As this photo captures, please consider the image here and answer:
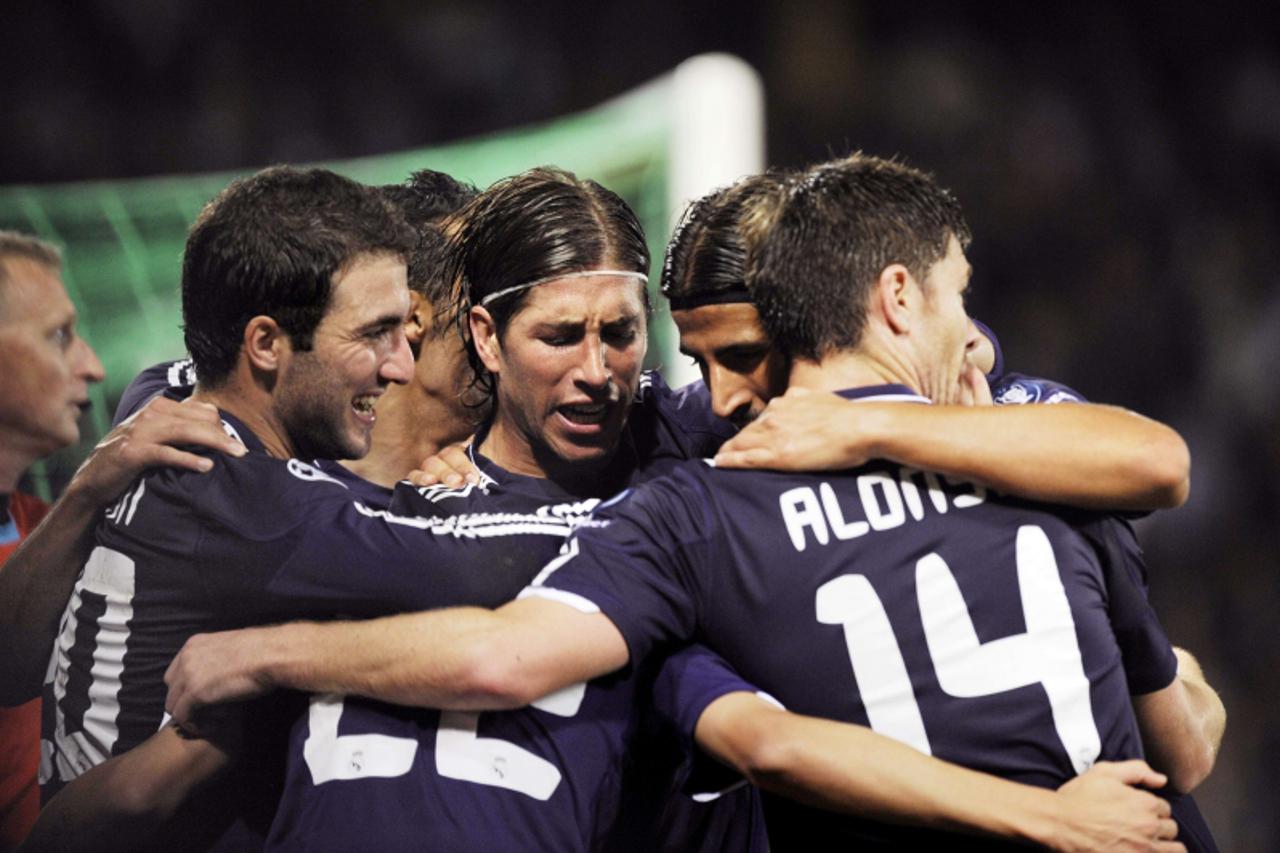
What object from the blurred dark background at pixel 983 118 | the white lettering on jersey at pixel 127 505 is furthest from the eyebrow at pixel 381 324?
the blurred dark background at pixel 983 118

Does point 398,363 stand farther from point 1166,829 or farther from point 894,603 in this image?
point 1166,829

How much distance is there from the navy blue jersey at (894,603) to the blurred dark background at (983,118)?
4.29 metres

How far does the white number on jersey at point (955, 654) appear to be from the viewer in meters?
1.73

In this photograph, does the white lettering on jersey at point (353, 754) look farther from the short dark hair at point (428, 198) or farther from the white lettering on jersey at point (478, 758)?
the short dark hair at point (428, 198)

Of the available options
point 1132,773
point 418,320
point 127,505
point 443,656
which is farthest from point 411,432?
point 1132,773

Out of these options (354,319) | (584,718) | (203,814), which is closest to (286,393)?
(354,319)

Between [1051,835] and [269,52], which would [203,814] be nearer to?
[1051,835]

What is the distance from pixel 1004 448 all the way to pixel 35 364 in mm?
2524

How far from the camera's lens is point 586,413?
7.63 feet

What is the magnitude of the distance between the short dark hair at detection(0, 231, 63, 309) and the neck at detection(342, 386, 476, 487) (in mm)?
1151

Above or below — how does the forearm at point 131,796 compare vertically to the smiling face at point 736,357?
below

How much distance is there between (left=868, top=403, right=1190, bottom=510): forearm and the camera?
5.72ft

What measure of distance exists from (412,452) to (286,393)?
503 mm

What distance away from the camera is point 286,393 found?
240cm
